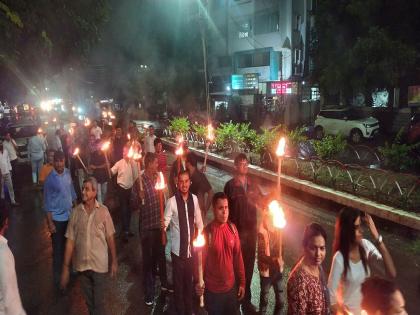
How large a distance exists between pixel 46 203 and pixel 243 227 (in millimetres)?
3031

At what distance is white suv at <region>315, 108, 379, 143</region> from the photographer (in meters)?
21.8

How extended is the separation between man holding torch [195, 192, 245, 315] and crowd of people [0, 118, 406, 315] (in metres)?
0.01

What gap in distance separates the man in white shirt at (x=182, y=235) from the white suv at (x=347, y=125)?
62.8 feet

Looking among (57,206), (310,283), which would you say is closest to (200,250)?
(310,283)

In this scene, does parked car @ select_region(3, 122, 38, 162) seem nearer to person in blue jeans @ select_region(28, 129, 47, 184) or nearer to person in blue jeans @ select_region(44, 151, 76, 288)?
person in blue jeans @ select_region(28, 129, 47, 184)

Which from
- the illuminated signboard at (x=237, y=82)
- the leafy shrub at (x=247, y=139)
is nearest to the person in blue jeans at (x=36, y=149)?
the leafy shrub at (x=247, y=139)

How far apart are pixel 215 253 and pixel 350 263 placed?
1.35 m

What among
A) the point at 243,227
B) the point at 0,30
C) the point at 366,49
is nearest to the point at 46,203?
the point at 243,227

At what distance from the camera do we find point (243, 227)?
200 inches

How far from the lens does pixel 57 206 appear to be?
19.3 feet

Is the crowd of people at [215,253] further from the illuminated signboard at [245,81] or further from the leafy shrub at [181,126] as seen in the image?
the illuminated signboard at [245,81]

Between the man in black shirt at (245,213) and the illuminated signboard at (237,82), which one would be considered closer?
the man in black shirt at (245,213)

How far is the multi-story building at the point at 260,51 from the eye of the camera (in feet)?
125

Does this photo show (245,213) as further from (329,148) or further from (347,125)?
(347,125)
